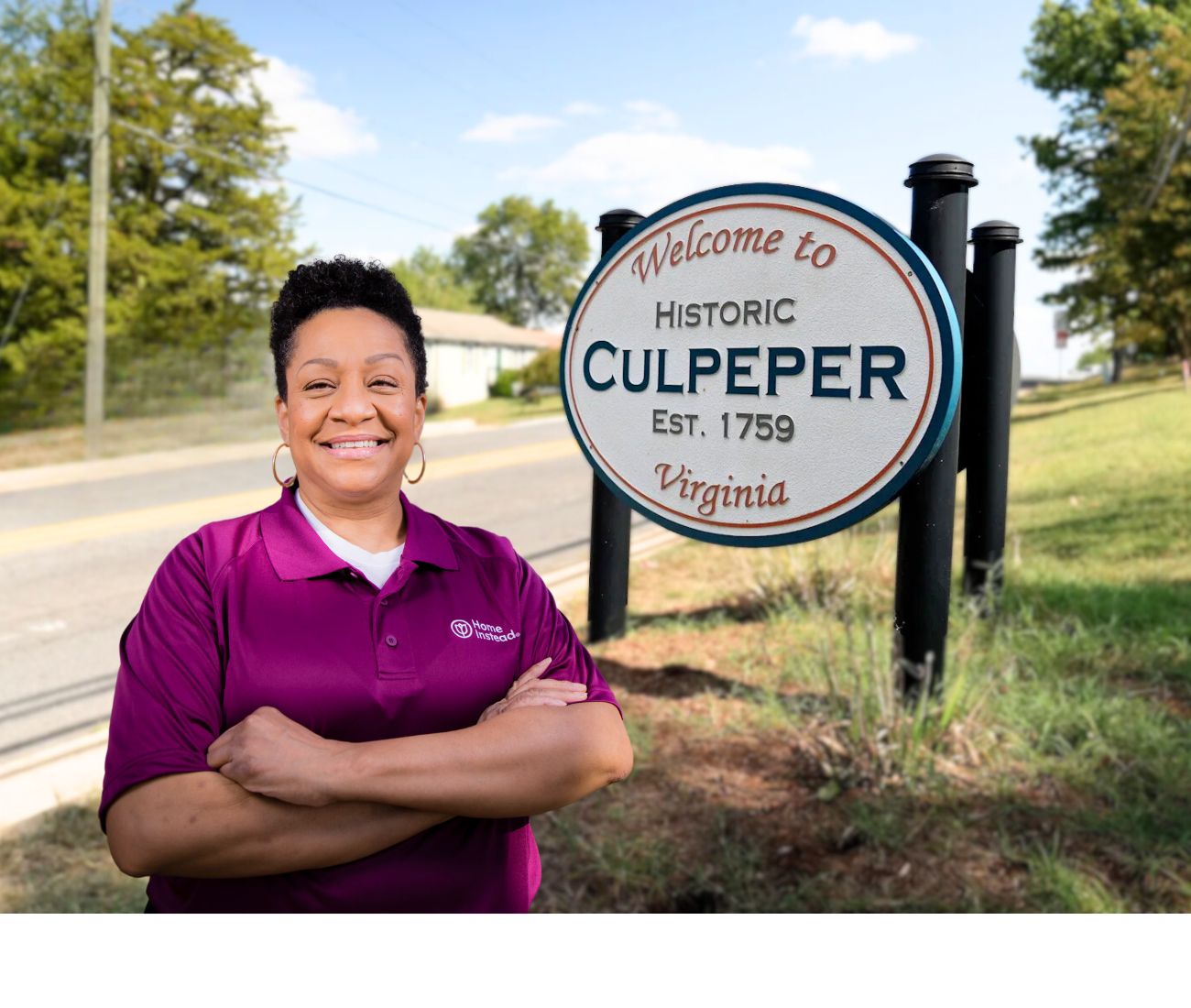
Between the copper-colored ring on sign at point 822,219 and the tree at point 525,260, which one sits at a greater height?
the tree at point 525,260

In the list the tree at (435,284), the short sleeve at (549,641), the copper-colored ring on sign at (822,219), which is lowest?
the short sleeve at (549,641)

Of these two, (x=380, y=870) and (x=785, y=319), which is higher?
(x=785, y=319)

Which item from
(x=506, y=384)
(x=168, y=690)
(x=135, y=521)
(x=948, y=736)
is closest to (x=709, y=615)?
(x=948, y=736)

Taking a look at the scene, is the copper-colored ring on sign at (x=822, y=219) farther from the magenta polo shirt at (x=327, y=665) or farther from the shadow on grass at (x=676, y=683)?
the shadow on grass at (x=676, y=683)

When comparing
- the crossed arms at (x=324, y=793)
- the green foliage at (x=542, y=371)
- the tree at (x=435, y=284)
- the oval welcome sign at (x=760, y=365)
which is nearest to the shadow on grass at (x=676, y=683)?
the oval welcome sign at (x=760, y=365)

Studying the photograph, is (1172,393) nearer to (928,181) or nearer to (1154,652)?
(1154,652)

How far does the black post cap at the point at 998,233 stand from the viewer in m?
1.36

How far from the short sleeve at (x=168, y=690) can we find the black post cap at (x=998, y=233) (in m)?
1.06

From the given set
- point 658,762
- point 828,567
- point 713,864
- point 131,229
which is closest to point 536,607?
point 713,864

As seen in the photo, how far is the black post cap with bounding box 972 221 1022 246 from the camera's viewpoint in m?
1.36

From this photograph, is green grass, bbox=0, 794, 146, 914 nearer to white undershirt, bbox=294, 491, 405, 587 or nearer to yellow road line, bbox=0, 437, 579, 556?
white undershirt, bbox=294, 491, 405, 587

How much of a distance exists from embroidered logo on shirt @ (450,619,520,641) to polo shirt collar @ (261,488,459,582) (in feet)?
0.21

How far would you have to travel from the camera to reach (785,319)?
1128 millimetres

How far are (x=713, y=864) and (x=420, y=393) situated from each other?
104 inches
